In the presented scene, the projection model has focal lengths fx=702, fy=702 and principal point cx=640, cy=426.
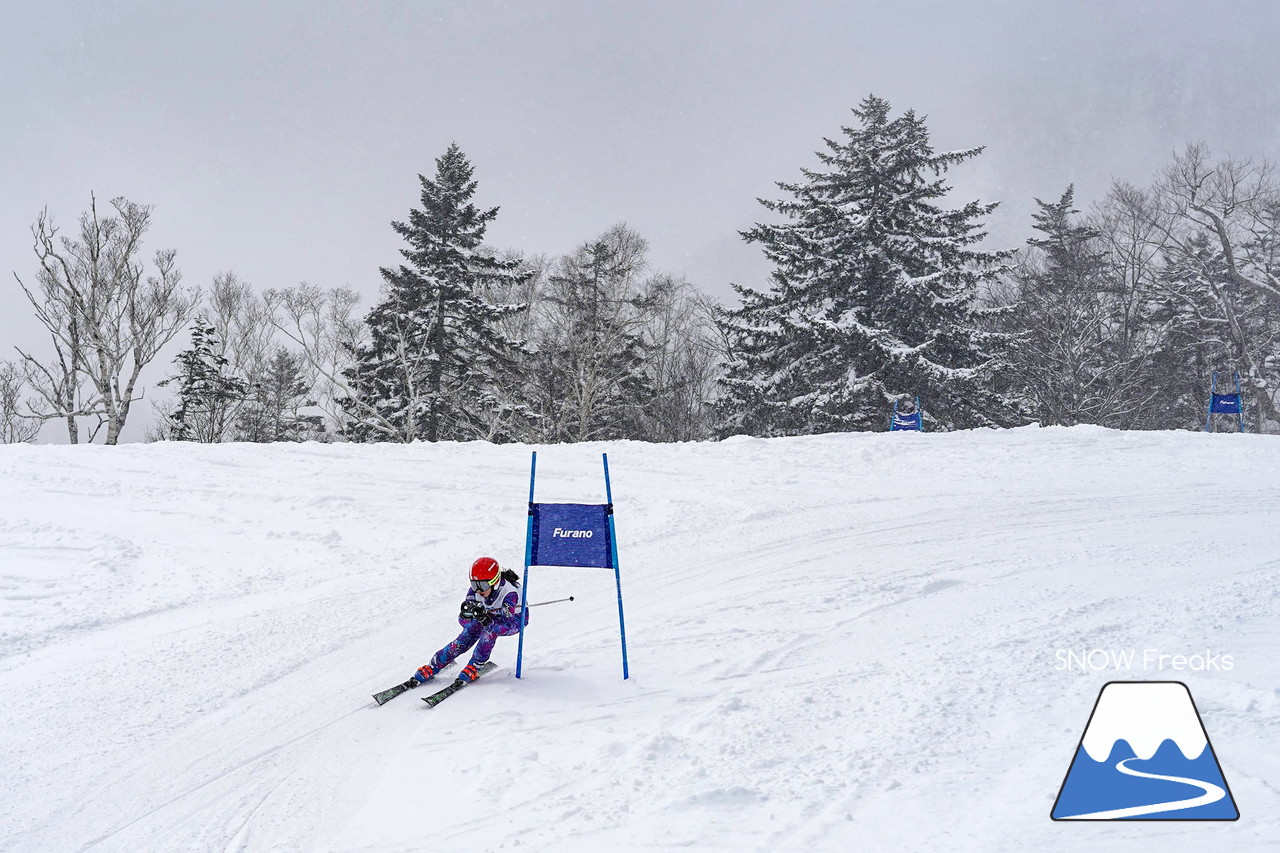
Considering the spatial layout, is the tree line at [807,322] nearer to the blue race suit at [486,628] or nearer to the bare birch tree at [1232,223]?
the bare birch tree at [1232,223]

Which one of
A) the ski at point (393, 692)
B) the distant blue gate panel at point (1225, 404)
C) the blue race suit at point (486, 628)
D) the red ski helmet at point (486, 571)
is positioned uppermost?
the distant blue gate panel at point (1225, 404)

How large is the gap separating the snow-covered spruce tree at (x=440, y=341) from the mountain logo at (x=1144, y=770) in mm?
23609

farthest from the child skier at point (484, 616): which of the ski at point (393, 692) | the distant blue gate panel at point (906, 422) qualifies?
the distant blue gate panel at point (906, 422)

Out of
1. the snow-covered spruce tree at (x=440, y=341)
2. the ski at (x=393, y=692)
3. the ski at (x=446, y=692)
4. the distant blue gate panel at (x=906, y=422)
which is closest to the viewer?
the ski at (x=446, y=692)

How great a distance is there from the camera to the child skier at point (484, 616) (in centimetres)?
539

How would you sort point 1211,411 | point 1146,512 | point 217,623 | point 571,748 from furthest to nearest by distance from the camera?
point 1211,411
point 1146,512
point 217,623
point 571,748

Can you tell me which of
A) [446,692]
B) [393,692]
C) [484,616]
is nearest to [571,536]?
[484,616]

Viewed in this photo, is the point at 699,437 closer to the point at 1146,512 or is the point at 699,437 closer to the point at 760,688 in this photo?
the point at 1146,512

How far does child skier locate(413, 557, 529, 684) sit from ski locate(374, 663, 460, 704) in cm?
12

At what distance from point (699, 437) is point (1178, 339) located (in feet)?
76.7

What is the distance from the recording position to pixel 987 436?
49.8ft

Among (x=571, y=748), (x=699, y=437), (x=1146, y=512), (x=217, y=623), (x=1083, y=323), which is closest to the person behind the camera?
(x=571, y=748)

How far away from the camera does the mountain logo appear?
3.03 metres

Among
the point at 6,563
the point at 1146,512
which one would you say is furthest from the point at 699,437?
the point at 6,563
